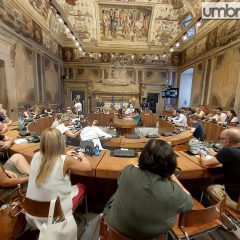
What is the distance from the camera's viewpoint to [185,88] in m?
16.0

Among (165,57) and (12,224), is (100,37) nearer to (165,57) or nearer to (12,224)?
(165,57)

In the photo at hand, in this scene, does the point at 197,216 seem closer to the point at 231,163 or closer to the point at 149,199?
the point at 149,199

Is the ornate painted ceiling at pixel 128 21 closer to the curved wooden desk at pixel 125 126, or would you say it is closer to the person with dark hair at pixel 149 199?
the curved wooden desk at pixel 125 126

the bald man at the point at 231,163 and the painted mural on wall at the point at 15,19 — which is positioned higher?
the painted mural on wall at the point at 15,19

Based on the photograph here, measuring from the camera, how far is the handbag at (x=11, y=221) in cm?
156

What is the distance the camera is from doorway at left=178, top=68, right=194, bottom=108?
51.2 ft

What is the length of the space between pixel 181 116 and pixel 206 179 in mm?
5168

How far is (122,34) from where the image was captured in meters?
14.3

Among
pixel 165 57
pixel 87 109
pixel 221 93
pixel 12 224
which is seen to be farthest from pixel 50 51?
pixel 12 224

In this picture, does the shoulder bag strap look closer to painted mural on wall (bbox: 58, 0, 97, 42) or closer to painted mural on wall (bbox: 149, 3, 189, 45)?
painted mural on wall (bbox: 58, 0, 97, 42)

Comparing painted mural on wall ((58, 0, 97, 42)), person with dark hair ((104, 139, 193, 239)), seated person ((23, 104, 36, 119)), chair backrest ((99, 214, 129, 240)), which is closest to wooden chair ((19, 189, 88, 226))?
chair backrest ((99, 214, 129, 240))

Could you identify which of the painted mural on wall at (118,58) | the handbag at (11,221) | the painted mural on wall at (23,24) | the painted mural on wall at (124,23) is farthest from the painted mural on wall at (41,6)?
the handbag at (11,221)

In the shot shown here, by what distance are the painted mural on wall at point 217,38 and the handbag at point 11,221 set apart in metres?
10.8

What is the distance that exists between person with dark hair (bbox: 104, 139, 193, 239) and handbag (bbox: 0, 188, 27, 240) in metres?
1.04
